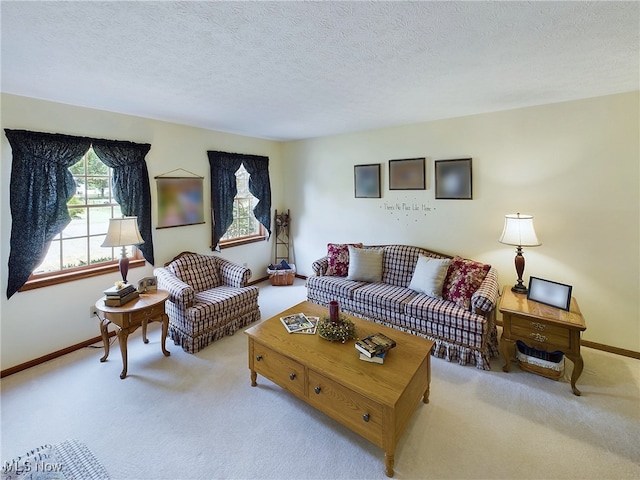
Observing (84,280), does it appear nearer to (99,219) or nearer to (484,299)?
(99,219)

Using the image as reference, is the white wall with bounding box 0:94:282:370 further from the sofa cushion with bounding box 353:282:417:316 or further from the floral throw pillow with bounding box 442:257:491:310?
the floral throw pillow with bounding box 442:257:491:310

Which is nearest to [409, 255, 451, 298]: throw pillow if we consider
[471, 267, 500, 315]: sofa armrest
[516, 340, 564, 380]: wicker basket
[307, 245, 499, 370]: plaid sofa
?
[307, 245, 499, 370]: plaid sofa

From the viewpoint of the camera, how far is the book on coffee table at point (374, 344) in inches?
79.1

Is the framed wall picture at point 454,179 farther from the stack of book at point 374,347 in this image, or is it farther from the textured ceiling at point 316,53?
the stack of book at point 374,347

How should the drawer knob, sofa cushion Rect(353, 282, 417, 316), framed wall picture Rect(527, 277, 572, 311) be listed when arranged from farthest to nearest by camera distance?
sofa cushion Rect(353, 282, 417, 316), framed wall picture Rect(527, 277, 572, 311), the drawer knob

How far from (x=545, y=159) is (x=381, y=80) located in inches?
78.2

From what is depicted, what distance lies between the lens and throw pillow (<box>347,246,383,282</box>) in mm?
3738

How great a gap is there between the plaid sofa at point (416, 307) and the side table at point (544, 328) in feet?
0.51

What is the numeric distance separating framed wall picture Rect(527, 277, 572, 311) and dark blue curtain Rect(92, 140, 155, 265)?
4041 mm

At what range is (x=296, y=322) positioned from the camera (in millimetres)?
2553

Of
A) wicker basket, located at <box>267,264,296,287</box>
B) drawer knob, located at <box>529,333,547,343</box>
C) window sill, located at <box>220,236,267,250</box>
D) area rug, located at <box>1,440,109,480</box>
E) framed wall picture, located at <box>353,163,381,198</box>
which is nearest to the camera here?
area rug, located at <box>1,440,109,480</box>

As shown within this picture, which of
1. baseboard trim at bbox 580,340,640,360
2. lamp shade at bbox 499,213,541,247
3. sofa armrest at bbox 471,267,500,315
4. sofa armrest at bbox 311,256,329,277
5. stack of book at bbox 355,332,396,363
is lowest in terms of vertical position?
baseboard trim at bbox 580,340,640,360

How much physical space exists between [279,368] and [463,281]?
6.51 ft

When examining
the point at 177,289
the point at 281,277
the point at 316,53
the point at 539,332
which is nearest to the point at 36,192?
the point at 177,289
